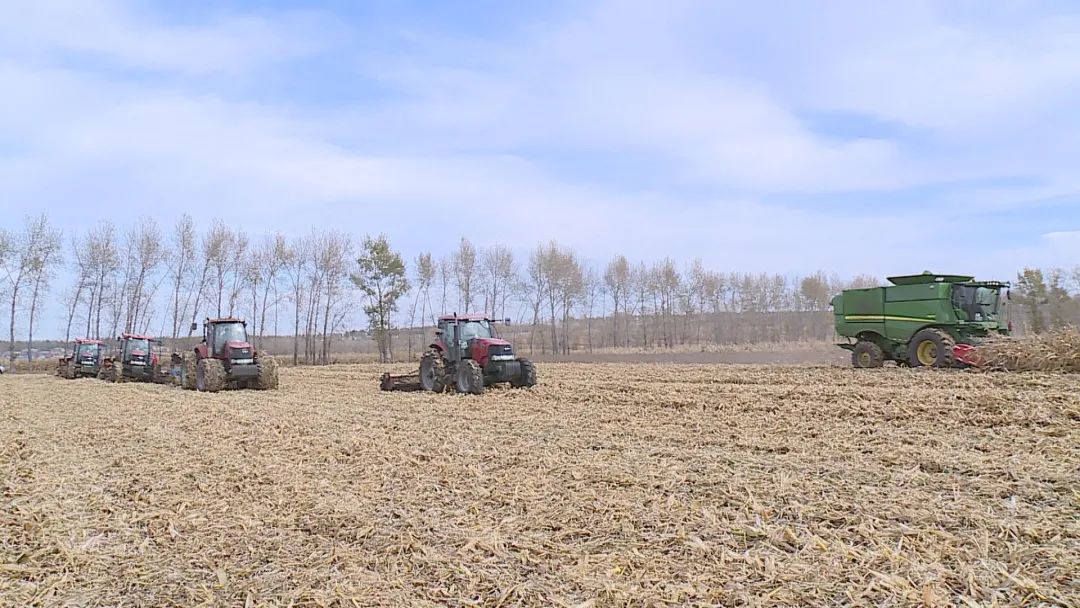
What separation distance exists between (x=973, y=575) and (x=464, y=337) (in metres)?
13.0

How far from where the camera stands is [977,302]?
17.0 meters

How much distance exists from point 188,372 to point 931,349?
20.3 m

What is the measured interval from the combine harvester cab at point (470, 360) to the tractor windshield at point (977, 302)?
10.8 m

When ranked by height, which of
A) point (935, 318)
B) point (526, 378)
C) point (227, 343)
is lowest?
point (526, 378)

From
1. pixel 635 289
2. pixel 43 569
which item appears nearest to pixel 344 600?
pixel 43 569

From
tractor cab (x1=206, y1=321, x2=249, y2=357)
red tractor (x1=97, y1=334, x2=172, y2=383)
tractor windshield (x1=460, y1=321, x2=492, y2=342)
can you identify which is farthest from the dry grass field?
red tractor (x1=97, y1=334, x2=172, y2=383)

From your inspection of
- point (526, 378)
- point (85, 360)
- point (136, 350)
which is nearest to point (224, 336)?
point (136, 350)

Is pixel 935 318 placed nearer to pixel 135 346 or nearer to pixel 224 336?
pixel 224 336

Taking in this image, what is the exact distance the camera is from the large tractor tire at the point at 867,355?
17938mm

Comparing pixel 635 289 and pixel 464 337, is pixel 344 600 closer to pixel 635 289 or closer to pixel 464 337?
pixel 464 337

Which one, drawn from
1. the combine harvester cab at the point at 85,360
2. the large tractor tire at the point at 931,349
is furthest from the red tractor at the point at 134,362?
the large tractor tire at the point at 931,349

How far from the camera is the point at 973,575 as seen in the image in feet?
13.0

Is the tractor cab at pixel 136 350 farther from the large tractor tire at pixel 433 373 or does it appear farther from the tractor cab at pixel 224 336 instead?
the large tractor tire at pixel 433 373

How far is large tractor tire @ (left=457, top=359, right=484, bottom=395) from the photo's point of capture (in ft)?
49.7
